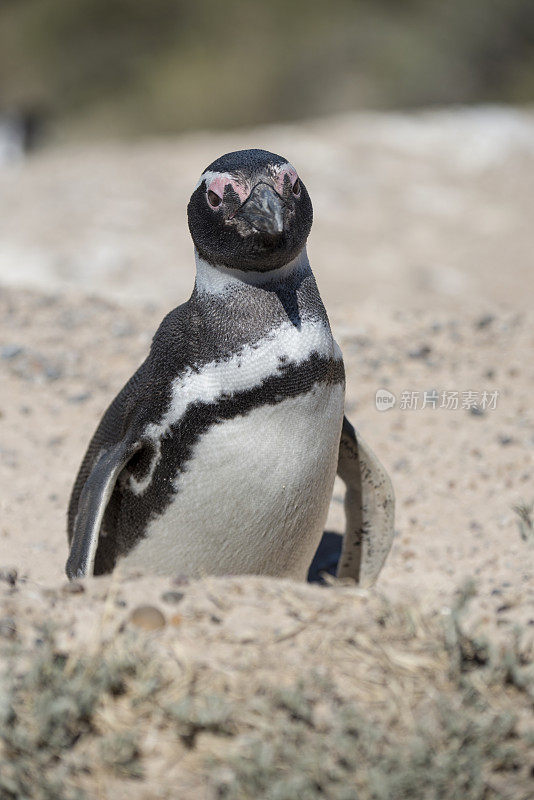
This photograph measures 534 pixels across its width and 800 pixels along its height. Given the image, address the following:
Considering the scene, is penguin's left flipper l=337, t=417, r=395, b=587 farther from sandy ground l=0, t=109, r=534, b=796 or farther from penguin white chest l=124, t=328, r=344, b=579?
penguin white chest l=124, t=328, r=344, b=579

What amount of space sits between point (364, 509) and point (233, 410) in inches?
40.4

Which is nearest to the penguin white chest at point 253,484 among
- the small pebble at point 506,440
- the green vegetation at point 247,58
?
the small pebble at point 506,440

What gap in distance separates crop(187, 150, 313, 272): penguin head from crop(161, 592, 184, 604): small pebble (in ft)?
3.49

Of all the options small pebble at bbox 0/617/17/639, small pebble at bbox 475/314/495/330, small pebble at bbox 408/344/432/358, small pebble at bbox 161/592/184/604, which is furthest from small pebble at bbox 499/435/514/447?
small pebble at bbox 0/617/17/639

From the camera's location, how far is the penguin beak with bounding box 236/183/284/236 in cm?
277

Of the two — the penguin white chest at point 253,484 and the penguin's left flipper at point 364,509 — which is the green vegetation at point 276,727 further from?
the penguin's left flipper at point 364,509

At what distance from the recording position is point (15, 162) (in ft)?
42.8

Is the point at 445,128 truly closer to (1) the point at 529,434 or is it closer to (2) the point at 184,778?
(1) the point at 529,434

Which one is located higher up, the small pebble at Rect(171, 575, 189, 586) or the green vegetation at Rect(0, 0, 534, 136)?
the green vegetation at Rect(0, 0, 534, 136)

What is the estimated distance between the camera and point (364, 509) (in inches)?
149

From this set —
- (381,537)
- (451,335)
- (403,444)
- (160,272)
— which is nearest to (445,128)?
(160,272)

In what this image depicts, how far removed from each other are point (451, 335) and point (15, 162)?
885 centimetres

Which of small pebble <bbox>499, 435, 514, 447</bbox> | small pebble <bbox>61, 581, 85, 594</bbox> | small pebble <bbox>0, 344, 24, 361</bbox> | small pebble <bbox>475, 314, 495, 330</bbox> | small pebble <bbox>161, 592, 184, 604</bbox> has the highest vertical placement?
small pebble <bbox>475, 314, 495, 330</bbox>

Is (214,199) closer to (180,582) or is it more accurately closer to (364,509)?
(180,582)
